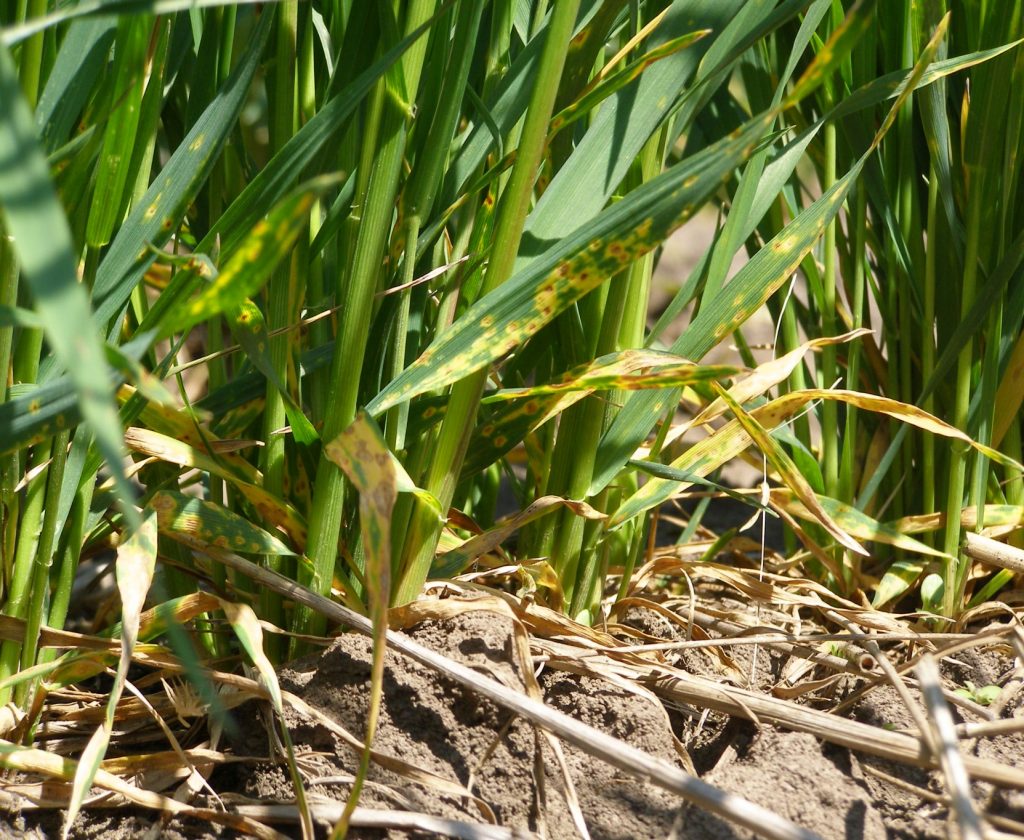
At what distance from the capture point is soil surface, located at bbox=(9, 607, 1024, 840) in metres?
0.67

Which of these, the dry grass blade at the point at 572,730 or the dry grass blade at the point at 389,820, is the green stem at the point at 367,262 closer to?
the dry grass blade at the point at 572,730

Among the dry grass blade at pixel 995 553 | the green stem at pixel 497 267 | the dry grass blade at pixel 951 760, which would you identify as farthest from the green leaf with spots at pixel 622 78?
the dry grass blade at pixel 995 553

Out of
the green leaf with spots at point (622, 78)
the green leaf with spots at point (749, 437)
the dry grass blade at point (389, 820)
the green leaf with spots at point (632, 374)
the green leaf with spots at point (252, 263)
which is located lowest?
the dry grass blade at point (389, 820)

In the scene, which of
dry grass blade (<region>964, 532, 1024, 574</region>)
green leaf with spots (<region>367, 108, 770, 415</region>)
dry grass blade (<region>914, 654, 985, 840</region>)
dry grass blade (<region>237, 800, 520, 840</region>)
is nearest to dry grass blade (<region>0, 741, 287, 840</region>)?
dry grass blade (<region>237, 800, 520, 840</region>)

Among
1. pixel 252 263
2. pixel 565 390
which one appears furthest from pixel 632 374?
pixel 252 263

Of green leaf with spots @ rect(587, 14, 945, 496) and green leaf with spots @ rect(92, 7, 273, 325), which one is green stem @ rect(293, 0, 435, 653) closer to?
green leaf with spots @ rect(92, 7, 273, 325)

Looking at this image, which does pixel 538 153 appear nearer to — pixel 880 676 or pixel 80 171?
pixel 80 171

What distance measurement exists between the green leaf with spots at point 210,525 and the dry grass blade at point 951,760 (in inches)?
16.9

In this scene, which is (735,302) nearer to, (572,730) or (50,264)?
(572,730)

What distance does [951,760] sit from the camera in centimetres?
56

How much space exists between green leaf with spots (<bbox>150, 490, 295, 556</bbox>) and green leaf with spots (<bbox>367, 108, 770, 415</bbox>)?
0.13m

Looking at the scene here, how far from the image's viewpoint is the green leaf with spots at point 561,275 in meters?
0.62

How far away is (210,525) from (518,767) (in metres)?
0.28

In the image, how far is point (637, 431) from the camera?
0.82 m
